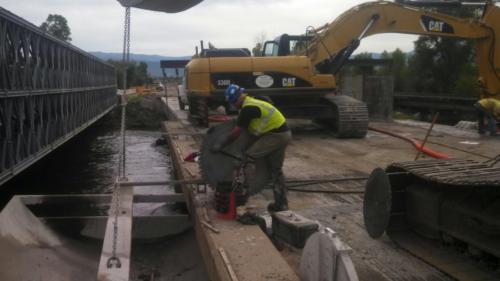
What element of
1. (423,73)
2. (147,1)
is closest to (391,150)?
(147,1)

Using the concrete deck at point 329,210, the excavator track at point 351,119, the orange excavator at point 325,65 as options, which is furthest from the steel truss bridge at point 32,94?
the excavator track at point 351,119

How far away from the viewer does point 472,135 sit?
14250mm

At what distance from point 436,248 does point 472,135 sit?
9.77 metres

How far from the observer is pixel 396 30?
14789mm

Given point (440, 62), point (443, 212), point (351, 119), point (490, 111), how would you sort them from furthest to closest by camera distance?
point (440, 62), point (490, 111), point (351, 119), point (443, 212)

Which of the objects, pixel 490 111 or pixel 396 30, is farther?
pixel 396 30

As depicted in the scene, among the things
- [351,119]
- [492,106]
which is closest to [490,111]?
[492,106]

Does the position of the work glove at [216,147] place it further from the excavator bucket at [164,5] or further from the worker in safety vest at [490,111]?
the worker in safety vest at [490,111]

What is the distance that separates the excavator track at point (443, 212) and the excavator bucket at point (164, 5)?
8.84 feet

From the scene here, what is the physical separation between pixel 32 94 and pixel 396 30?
947cm

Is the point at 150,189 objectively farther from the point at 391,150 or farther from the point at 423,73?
the point at 423,73

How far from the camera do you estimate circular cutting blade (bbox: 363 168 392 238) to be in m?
5.43

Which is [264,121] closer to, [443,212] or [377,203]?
[377,203]

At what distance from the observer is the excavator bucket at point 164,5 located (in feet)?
7.59
